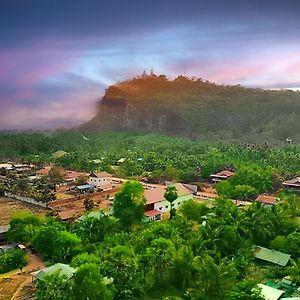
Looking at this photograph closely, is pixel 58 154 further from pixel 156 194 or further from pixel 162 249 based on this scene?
pixel 162 249

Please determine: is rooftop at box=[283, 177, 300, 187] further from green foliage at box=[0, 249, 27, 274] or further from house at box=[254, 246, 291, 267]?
green foliage at box=[0, 249, 27, 274]

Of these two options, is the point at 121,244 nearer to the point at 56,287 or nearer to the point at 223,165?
the point at 56,287

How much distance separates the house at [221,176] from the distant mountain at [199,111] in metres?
46.9

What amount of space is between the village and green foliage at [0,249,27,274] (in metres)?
0.34

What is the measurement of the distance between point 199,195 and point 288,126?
57647 mm

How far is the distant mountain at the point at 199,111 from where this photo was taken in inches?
3654

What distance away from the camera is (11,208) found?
26531 mm

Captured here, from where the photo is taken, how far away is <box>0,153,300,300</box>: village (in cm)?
1477

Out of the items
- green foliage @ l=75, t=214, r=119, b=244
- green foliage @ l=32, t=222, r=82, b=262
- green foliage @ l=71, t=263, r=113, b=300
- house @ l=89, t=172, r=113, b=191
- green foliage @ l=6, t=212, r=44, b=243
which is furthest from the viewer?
house @ l=89, t=172, r=113, b=191

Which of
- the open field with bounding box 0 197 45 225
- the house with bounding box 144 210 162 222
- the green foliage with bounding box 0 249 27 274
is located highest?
the house with bounding box 144 210 162 222

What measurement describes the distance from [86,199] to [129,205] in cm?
833

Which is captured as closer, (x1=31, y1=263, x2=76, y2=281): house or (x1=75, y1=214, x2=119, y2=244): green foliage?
(x1=31, y1=263, x2=76, y2=281): house

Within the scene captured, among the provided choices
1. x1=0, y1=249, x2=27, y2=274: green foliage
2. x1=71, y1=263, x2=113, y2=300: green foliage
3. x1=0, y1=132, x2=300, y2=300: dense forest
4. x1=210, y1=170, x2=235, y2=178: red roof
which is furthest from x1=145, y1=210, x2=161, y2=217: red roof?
x1=210, y1=170, x2=235, y2=178: red roof

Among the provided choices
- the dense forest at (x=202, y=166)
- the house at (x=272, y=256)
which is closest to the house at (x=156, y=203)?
the dense forest at (x=202, y=166)
